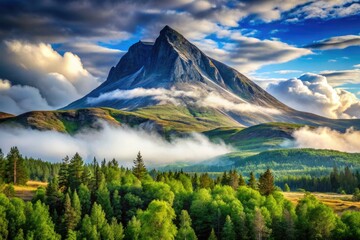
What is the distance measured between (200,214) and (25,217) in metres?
53.0

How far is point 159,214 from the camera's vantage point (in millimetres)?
101562

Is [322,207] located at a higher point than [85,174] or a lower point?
lower

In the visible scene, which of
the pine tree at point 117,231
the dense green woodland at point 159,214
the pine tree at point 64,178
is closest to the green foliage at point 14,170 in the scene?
the pine tree at point 64,178

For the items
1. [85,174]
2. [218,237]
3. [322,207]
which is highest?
[85,174]

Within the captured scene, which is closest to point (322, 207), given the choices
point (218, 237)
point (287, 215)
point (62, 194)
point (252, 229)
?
point (287, 215)

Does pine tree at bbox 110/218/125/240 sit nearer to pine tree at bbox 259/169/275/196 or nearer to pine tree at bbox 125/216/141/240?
pine tree at bbox 125/216/141/240

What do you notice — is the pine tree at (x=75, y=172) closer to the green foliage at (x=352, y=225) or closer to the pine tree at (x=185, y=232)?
the pine tree at (x=185, y=232)

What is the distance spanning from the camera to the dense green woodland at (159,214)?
115000 millimetres

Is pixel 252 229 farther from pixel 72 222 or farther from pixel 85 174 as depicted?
pixel 85 174

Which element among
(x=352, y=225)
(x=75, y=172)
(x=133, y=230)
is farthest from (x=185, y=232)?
(x=75, y=172)

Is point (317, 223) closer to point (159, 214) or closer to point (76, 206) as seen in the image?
point (159, 214)

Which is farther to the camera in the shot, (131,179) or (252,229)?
(131,179)

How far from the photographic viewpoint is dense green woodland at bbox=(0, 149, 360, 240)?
115 m

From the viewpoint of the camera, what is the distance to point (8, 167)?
184m
